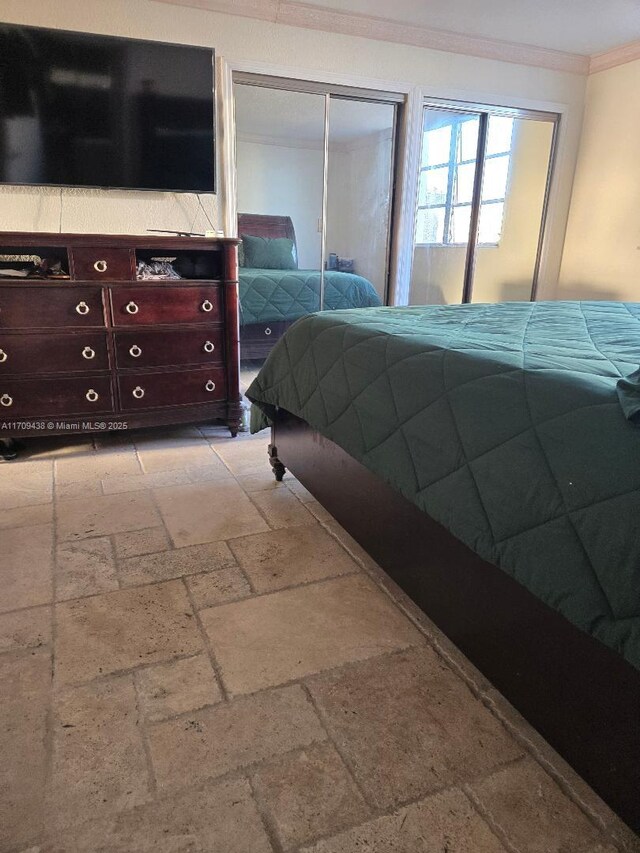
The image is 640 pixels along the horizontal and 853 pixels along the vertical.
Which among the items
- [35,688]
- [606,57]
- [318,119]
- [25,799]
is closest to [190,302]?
[318,119]

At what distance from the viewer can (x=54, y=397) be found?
104 inches

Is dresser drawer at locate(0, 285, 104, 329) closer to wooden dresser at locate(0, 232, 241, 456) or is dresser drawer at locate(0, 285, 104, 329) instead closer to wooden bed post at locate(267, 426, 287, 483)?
wooden dresser at locate(0, 232, 241, 456)

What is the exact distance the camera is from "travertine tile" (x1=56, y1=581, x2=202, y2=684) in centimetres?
135

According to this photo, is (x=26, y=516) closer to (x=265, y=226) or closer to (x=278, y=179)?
(x=265, y=226)

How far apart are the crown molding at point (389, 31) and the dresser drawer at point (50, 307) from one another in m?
1.73

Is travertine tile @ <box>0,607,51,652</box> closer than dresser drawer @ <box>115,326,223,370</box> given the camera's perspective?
Yes

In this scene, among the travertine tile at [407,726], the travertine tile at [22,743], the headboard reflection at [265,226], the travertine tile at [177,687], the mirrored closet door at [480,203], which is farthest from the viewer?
the mirrored closet door at [480,203]

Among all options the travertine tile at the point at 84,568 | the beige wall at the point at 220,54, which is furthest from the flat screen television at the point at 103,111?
the travertine tile at the point at 84,568

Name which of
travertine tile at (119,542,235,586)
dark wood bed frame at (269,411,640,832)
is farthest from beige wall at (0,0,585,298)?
dark wood bed frame at (269,411,640,832)

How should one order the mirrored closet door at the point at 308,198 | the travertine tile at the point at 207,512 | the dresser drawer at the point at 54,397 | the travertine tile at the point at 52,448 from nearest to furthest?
the travertine tile at the point at 207,512 → the dresser drawer at the point at 54,397 → the travertine tile at the point at 52,448 → the mirrored closet door at the point at 308,198

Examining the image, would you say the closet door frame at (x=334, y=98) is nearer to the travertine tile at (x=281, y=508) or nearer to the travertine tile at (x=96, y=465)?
the travertine tile at (x=96, y=465)

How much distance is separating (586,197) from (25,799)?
4803 mm

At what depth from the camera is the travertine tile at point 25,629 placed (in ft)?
4.60

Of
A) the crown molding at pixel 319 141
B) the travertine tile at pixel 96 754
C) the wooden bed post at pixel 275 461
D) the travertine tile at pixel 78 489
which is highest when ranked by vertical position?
the crown molding at pixel 319 141
